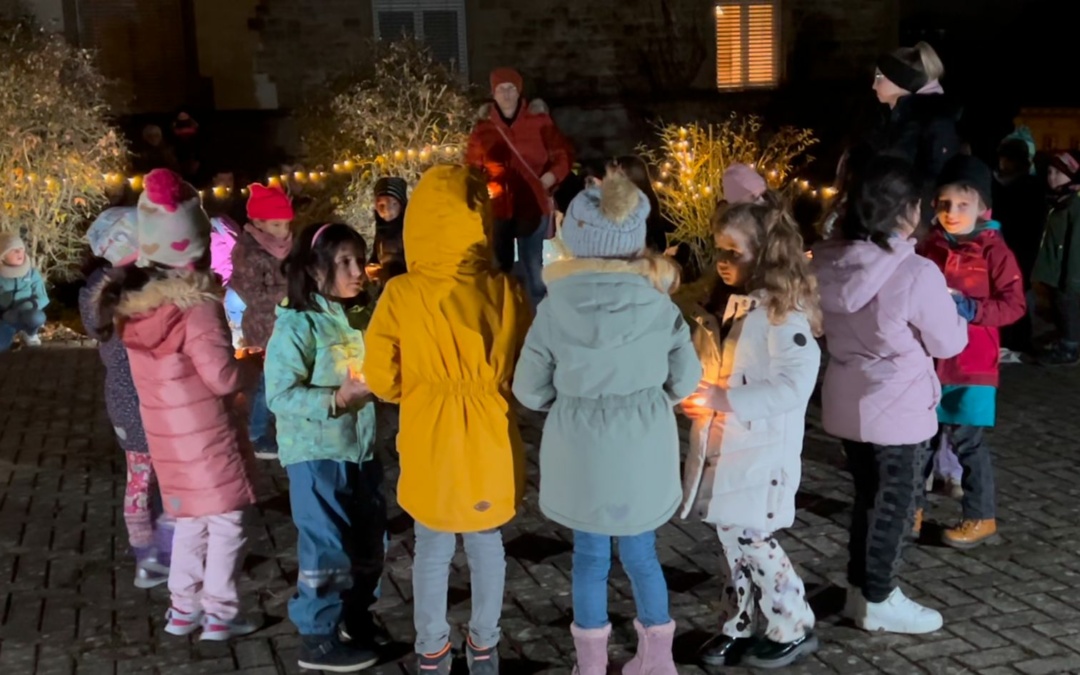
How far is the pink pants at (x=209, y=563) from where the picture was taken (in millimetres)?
4832

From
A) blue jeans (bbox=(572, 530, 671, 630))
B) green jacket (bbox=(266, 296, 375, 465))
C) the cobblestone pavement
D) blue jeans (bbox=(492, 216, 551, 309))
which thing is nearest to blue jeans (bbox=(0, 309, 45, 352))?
the cobblestone pavement

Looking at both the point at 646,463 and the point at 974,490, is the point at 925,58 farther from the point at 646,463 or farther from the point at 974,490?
the point at 646,463

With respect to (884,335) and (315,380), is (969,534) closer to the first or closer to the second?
(884,335)

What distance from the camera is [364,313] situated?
4.63 metres

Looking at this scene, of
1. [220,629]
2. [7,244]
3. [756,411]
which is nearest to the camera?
[756,411]

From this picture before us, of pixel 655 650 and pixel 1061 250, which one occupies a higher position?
pixel 1061 250

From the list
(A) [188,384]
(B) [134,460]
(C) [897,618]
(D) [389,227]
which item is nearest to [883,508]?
(C) [897,618]

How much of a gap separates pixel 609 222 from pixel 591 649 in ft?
4.88

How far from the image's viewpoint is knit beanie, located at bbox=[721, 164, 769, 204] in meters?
5.13

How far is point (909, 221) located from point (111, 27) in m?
13.6

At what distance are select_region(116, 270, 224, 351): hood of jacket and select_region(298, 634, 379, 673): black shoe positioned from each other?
4.19 feet

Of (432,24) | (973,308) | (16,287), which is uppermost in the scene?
(432,24)

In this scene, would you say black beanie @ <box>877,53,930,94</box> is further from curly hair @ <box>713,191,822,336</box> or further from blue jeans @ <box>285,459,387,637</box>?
blue jeans @ <box>285,459,387,637</box>

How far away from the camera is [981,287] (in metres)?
5.38
